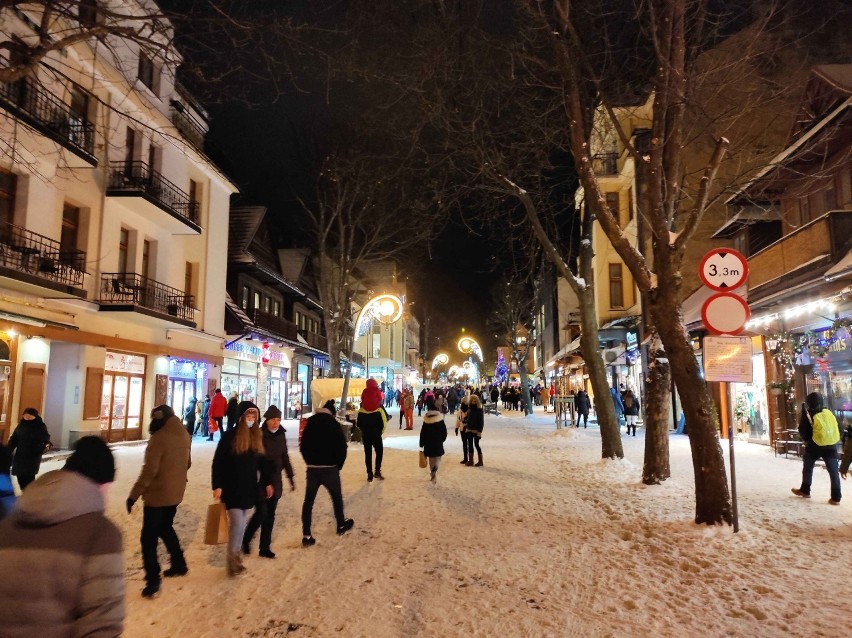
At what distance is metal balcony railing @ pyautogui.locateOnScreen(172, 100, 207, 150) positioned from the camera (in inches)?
811

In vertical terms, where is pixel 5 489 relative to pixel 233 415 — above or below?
below

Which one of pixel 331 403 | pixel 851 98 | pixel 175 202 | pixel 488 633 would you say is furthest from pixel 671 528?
pixel 175 202

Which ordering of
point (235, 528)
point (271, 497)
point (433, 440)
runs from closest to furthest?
point (235, 528) < point (271, 497) < point (433, 440)

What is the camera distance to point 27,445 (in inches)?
335

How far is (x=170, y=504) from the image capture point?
5.29 m

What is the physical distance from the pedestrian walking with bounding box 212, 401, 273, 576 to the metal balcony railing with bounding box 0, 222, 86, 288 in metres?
9.66

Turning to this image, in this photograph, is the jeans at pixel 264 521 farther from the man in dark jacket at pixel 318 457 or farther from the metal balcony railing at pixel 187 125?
the metal balcony railing at pixel 187 125

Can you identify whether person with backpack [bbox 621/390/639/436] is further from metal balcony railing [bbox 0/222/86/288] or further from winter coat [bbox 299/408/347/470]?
metal balcony railing [bbox 0/222/86/288]

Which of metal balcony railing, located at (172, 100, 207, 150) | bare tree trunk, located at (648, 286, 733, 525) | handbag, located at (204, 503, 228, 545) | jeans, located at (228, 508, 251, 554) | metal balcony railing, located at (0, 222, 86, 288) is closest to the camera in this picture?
handbag, located at (204, 503, 228, 545)

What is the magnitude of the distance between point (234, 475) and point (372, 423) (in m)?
6.38

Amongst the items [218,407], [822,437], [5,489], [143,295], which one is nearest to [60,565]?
[5,489]

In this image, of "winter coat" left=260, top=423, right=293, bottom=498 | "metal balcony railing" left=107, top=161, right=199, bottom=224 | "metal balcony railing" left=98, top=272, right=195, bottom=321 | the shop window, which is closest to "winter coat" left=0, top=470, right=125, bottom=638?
"winter coat" left=260, top=423, right=293, bottom=498

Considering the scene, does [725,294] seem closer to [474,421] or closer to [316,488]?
[316,488]

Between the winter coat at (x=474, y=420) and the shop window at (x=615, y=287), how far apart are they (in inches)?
749
